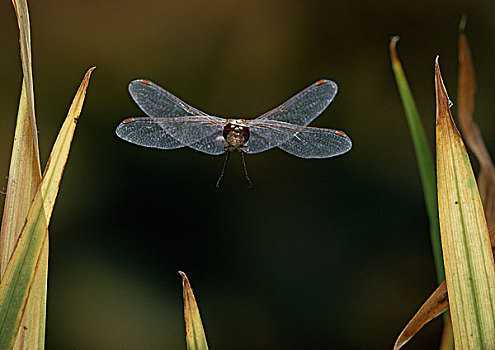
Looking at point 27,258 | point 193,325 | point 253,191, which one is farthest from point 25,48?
point 253,191

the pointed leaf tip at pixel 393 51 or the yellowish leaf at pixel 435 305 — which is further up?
the pointed leaf tip at pixel 393 51

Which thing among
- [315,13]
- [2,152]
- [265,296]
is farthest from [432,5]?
[2,152]

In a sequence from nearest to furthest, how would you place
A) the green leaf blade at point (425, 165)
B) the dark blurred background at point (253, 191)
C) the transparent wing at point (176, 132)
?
the green leaf blade at point (425, 165), the transparent wing at point (176, 132), the dark blurred background at point (253, 191)

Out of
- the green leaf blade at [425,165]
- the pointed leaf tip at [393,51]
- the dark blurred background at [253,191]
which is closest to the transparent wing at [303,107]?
the pointed leaf tip at [393,51]

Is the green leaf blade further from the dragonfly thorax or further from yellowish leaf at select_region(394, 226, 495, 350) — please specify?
the dragonfly thorax

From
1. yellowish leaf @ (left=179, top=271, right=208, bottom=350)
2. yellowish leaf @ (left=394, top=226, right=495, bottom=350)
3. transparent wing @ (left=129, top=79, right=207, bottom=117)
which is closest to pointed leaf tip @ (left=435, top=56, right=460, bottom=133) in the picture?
yellowish leaf @ (left=394, top=226, right=495, bottom=350)

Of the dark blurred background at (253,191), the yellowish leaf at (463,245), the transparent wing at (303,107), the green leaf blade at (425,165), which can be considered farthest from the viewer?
the dark blurred background at (253,191)

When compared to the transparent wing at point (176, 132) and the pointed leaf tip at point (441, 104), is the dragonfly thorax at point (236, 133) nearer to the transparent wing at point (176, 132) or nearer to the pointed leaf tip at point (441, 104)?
the transparent wing at point (176, 132)

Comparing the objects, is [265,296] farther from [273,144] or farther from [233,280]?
[273,144]
